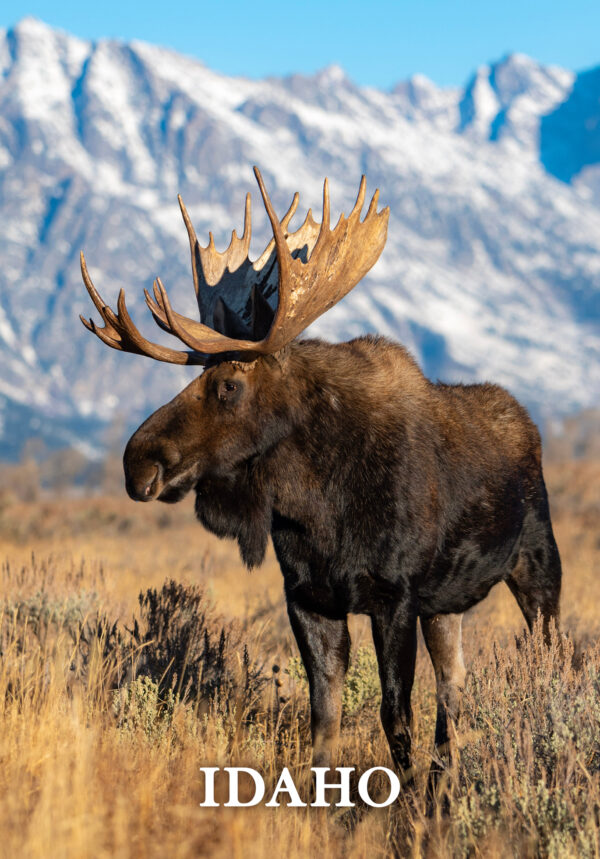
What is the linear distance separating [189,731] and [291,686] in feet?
4.89

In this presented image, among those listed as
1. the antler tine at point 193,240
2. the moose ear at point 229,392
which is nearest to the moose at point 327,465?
the moose ear at point 229,392

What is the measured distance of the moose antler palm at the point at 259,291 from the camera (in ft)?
15.6

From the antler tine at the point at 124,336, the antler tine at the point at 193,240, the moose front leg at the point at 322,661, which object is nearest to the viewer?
the antler tine at the point at 124,336

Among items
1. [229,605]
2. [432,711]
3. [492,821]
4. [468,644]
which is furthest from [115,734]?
[229,605]

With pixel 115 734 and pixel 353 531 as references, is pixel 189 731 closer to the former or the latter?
pixel 115 734

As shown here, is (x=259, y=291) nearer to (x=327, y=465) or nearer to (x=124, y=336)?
(x=124, y=336)

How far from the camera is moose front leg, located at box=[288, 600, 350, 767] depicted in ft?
16.6

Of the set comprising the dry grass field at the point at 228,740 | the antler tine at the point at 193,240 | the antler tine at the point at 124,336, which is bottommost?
the dry grass field at the point at 228,740

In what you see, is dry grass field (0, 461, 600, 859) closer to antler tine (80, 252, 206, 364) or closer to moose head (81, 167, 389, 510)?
moose head (81, 167, 389, 510)

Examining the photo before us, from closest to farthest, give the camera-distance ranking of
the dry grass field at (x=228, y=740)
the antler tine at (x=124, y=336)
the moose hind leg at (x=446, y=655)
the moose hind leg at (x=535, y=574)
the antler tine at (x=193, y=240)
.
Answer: the dry grass field at (x=228, y=740) → the antler tine at (x=124, y=336) → the antler tine at (x=193, y=240) → the moose hind leg at (x=446, y=655) → the moose hind leg at (x=535, y=574)

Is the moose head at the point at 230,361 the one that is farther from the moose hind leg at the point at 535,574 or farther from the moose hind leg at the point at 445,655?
the moose hind leg at the point at 535,574

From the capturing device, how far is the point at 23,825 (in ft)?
11.2

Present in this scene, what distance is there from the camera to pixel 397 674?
4.71 metres

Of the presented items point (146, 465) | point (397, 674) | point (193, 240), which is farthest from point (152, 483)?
point (193, 240)
